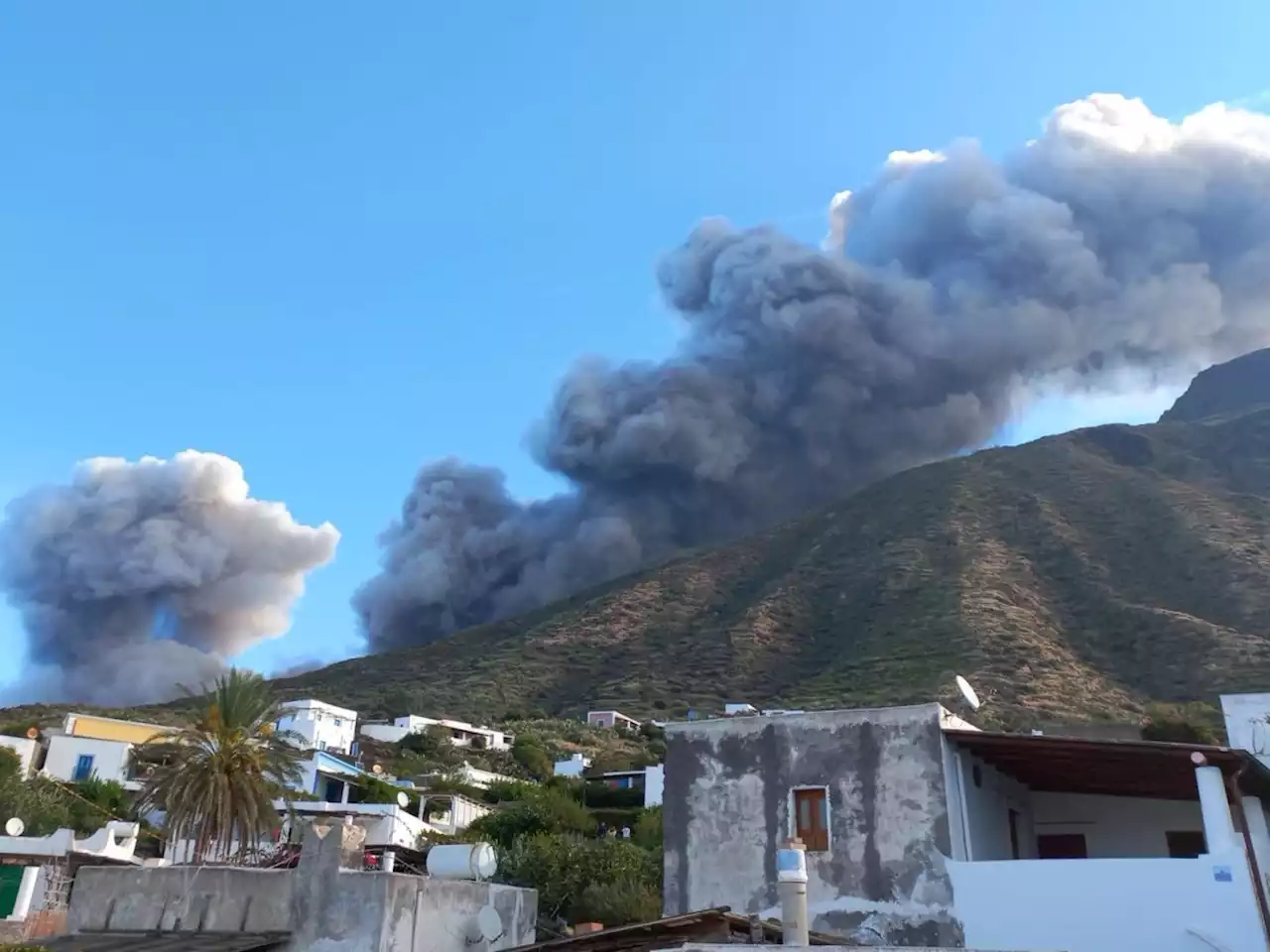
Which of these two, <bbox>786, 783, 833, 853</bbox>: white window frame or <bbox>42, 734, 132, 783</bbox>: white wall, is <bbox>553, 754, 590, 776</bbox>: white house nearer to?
<bbox>42, 734, 132, 783</bbox>: white wall

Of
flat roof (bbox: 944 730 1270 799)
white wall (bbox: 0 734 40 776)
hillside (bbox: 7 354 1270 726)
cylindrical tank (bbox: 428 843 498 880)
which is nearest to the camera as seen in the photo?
cylindrical tank (bbox: 428 843 498 880)

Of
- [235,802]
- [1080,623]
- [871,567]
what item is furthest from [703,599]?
[235,802]

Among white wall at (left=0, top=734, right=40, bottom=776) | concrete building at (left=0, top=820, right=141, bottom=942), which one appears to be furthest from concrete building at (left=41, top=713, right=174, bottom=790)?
concrete building at (left=0, top=820, right=141, bottom=942)

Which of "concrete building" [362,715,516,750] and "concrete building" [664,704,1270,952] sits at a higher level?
"concrete building" [362,715,516,750]

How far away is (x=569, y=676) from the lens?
69.6 meters

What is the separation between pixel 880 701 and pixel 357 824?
3632cm

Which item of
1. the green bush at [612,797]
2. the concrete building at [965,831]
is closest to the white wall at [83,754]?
the green bush at [612,797]

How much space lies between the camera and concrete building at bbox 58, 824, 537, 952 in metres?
9.86

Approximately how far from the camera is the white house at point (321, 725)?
49.7m

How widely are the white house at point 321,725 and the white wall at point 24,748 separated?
1315cm

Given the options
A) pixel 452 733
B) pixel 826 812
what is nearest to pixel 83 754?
pixel 452 733

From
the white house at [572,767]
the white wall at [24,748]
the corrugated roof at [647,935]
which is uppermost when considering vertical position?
the white house at [572,767]

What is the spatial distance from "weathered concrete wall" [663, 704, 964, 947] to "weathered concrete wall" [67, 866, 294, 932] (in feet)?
20.2

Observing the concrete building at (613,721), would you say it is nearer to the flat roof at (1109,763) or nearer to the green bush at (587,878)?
the green bush at (587,878)
